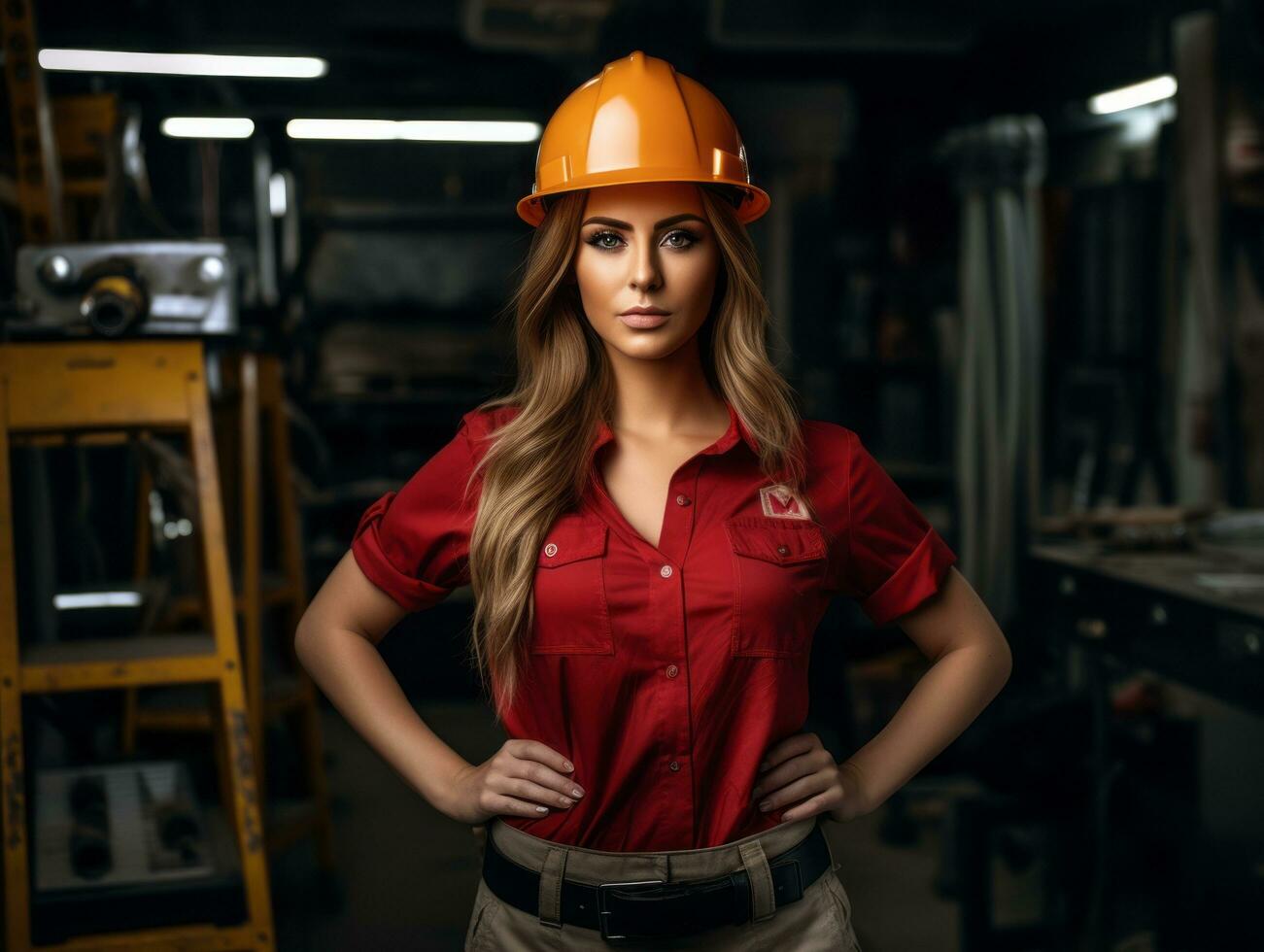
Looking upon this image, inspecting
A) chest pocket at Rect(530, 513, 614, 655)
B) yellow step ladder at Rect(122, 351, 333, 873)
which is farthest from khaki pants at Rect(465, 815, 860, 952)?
yellow step ladder at Rect(122, 351, 333, 873)

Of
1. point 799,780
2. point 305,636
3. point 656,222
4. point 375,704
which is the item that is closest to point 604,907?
point 799,780

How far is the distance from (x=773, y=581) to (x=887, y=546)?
0.60ft

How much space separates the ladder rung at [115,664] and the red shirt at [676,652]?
3.05 feet

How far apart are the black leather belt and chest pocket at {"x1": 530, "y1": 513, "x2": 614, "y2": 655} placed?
0.78 feet

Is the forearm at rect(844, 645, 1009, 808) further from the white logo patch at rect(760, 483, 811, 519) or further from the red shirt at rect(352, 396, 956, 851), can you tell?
the white logo patch at rect(760, 483, 811, 519)

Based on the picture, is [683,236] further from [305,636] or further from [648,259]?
[305,636]

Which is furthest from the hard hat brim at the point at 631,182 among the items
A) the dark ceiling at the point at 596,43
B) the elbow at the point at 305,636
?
the dark ceiling at the point at 596,43

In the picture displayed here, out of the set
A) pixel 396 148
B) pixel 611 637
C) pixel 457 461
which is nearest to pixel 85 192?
pixel 457 461

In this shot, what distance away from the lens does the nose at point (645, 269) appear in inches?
53.4

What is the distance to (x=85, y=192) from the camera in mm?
3012

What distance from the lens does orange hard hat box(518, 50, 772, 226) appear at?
1371mm

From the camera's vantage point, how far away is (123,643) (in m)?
2.25

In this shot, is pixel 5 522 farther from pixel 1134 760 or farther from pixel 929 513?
pixel 929 513

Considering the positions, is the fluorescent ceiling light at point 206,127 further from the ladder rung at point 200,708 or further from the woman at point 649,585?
the woman at point 649,585
